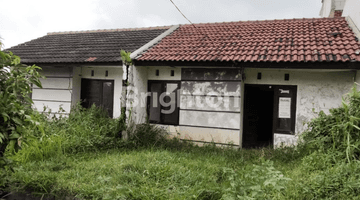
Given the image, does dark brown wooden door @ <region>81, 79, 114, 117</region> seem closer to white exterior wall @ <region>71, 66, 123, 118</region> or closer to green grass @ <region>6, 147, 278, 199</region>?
Answer: white exterior wall @ <region>71, 66, 123, 118</region>

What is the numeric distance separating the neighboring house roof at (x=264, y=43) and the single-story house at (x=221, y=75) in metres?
0.03

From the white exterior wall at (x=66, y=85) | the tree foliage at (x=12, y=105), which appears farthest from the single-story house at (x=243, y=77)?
the tree foliage at (x=12, y=105)

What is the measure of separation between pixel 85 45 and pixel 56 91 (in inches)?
83.3

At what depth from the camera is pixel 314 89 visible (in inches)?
283

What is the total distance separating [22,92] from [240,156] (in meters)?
5.01

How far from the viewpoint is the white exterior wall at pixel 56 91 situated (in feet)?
31.3

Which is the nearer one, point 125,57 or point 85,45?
point 125,57

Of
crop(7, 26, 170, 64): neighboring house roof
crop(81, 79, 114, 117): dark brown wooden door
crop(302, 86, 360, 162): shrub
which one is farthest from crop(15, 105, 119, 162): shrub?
crop(302, 86, 360, 162): shrub

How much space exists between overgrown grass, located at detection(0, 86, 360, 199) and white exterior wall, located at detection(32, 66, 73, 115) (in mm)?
2414

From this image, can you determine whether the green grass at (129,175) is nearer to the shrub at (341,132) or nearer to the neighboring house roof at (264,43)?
the shrub at (341,132)

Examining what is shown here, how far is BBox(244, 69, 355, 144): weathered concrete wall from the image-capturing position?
6945mm

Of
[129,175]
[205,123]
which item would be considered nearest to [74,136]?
[129,175]

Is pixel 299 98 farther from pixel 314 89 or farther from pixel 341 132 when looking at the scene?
pixel 341 132

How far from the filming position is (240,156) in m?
6.55
